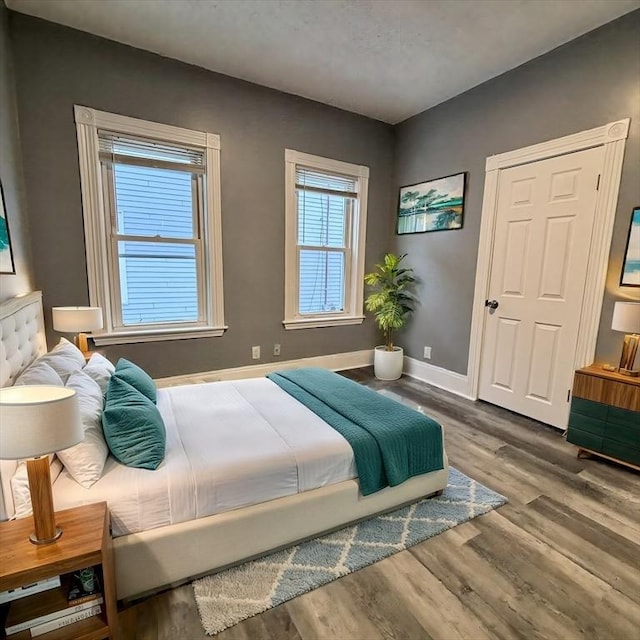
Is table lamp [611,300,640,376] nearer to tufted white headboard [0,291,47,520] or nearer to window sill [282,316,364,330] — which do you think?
window sill [282,316,364,330]

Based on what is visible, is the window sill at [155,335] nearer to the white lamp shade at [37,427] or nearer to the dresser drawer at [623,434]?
the white lamp shade at [37,427]

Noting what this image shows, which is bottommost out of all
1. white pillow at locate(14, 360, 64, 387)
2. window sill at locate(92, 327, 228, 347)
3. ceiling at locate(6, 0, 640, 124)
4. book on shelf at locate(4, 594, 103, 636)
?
book on shelf at locate(4, 594, 103, 636)

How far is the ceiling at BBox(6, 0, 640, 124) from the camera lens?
2.38 m

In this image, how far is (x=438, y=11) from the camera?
7.87ft

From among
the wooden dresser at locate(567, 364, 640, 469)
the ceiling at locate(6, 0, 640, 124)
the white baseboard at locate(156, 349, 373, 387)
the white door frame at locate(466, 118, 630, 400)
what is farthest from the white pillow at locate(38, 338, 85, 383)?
the white door frame at locate(466, 118, 630, 400)

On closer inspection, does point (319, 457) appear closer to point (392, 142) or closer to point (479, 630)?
point (479, 630)

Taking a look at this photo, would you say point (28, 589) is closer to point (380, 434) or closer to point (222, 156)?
point (380, 434)

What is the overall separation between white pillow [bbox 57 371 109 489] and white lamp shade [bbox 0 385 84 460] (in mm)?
215

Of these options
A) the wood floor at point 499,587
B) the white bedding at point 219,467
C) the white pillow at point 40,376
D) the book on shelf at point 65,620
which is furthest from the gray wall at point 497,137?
Answer: the white pillow at point 40,376

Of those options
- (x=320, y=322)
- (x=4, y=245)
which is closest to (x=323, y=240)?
(x=320, y=322)

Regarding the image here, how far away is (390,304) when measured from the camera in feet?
13.5

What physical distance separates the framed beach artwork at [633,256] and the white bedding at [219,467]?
235 cm

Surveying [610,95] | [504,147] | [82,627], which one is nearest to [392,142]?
[504,147]

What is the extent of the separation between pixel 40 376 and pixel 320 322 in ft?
9.58
